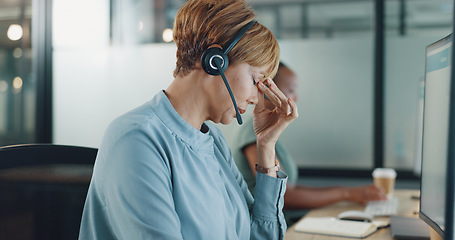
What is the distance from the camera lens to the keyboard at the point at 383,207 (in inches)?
60.9

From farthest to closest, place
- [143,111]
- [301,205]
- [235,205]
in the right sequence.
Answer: [301,205] → [235,205] → [143,111]

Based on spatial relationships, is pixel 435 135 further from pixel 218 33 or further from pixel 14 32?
pixel 14 32

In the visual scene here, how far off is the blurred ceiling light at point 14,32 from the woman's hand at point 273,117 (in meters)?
2.29

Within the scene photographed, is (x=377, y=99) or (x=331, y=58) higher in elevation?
(x=331, y=58)

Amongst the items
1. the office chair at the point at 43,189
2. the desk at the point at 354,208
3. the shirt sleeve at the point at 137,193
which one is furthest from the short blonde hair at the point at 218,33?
the desk at the point at 354,208

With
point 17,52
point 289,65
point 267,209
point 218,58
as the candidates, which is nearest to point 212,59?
point 218,58

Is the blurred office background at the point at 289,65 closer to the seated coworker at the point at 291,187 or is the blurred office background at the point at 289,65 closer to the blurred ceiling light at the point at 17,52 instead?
the blurred ceiling light at the point at 17,52

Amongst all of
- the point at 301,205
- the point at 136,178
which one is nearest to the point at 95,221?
the point at 136,178

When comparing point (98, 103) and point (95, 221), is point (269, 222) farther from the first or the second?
point (98, 103)

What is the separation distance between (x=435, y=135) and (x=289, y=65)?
185cm

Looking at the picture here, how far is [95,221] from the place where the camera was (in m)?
0.86

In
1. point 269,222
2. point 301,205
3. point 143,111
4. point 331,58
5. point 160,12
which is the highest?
point 160,12

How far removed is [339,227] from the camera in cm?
130

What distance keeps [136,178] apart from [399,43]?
2.25m
